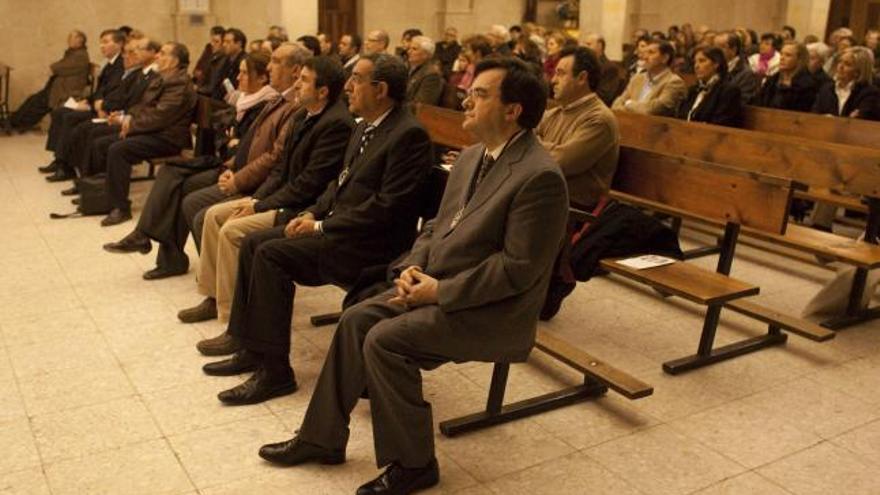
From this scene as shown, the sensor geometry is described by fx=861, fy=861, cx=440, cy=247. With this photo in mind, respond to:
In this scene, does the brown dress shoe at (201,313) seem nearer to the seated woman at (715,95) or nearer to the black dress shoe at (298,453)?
the black dress shoe at (298,453)

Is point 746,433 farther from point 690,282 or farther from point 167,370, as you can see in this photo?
point 167,370

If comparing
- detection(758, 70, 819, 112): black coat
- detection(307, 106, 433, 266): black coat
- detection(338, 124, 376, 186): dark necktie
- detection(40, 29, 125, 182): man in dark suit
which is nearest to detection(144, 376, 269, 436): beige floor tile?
detection(307, 106, 433, 266): black coat

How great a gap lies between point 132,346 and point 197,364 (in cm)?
41

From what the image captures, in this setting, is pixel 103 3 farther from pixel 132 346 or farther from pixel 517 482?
pixel 517 482

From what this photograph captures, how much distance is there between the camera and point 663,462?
125 inches

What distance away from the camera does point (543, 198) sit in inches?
109

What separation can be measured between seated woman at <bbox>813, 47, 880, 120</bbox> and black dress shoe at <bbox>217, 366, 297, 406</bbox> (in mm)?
5368

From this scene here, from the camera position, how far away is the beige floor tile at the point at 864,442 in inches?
129

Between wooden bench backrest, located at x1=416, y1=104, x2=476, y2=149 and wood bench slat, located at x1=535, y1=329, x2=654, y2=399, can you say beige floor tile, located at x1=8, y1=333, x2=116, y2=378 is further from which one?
wooden bench backrest, located at x1=416, y1=104, x2=476, y2=149

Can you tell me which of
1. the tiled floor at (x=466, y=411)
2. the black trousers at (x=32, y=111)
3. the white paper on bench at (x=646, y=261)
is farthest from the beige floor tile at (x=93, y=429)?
the black trousers at (x=32, y=111)

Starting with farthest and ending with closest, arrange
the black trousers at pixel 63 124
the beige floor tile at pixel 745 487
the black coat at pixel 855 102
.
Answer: the black trousers at pixel 63 124 → the black coat at pixel 855 102 → the beige floor tile at pixel 745 487

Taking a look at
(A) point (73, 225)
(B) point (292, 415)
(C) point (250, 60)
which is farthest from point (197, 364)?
(A) point (73, 225)

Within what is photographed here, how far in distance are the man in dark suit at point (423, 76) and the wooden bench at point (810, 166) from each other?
2.59m

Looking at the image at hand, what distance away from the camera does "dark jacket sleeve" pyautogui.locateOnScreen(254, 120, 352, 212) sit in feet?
13.5
